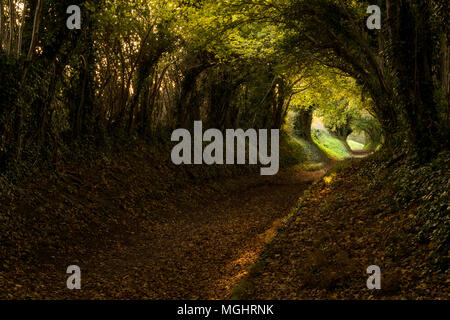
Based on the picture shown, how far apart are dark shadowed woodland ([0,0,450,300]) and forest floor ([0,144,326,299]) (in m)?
0.05

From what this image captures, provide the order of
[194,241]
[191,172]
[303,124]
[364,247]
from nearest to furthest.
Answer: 1. [364,247]
2. [194,241]
3. [191,172]
4. [303,124]

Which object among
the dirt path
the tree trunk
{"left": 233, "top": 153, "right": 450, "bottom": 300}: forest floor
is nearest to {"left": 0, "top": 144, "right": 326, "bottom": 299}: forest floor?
the dirt path

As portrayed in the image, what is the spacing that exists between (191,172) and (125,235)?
6.49m

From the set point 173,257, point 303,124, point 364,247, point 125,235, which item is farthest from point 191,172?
point 303,124

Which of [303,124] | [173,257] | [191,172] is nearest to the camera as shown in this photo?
[173,257]

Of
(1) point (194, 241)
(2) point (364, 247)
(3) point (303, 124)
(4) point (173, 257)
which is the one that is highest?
(3) point (303, 124)

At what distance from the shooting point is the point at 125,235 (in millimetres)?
10609

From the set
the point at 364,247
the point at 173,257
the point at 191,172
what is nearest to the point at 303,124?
the point at 191,172

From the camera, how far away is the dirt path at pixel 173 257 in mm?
7230

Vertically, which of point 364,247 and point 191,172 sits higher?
point 191,172

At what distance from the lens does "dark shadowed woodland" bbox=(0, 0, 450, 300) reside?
6.92 m

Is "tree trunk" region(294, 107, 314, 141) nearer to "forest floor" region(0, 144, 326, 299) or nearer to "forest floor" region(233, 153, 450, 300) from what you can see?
"forest floor" region(0, 144, 326, 299)

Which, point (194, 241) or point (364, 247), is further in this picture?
point (194, 241)

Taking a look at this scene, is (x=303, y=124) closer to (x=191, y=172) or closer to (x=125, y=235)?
(x=191, y=172)
